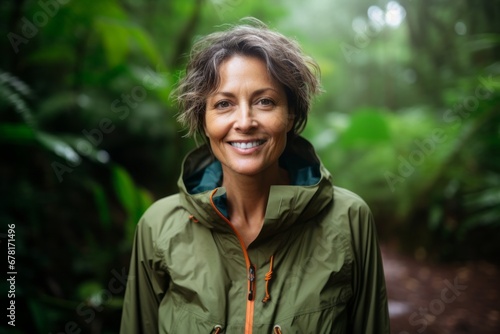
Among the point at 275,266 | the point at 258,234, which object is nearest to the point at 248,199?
the point at 258,234

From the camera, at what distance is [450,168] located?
403cm

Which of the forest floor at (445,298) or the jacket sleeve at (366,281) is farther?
the forest floor at (445,298)

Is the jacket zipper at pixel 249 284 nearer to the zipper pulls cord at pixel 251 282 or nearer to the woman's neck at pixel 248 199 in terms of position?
the zipper pulls cord at pixel 251 282

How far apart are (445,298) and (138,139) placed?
4.00m

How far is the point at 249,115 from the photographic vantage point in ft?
5.40

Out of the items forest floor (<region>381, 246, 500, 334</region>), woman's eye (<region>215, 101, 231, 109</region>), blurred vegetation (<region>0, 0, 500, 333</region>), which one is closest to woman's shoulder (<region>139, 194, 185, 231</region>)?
woman's eye (<region>215, 101, 231, 109</region>)

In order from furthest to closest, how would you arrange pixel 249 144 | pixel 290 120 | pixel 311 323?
pixel 290 120 < pixel 249 144 < pixel 311 323

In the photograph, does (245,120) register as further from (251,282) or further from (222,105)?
(251,282)

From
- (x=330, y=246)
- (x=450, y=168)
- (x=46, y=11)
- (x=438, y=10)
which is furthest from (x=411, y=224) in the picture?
(x=46, y=11)

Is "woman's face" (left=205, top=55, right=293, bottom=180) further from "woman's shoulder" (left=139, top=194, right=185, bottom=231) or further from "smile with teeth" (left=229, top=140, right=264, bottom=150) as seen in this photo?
"woman's shoulder" (left=139, top=194, right=185, bottom=231)

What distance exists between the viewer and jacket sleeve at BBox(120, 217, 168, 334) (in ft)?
6.07

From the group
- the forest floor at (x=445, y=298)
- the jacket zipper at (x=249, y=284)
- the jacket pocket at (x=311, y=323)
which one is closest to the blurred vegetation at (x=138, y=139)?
the forest floor at (x=445, y=298)

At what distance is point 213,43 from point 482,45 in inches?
108

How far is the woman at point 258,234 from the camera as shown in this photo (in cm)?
160
